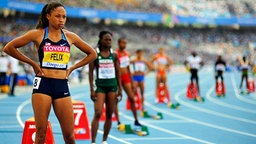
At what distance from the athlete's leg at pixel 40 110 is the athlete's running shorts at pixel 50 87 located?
52 millimetres

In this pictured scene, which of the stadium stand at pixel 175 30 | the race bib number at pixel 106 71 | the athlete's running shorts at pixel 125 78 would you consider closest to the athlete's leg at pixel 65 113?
the race bib number at pixel 106 71

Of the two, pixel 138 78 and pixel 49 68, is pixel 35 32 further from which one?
pixel 138 78

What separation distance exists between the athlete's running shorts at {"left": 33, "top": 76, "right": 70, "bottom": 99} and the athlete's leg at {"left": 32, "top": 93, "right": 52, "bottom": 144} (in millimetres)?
52

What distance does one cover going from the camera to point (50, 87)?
4527mm

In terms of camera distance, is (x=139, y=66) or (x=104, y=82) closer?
(x=104, y=82)

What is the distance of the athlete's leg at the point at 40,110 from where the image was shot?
14.7ft

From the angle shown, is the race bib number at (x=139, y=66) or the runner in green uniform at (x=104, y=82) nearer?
the runner in green uniform at (x=104, y=82)

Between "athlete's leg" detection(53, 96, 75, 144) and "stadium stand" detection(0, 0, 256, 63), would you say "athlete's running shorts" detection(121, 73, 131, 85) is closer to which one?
"athlete's leg" detection(53, 96, 75, 144)

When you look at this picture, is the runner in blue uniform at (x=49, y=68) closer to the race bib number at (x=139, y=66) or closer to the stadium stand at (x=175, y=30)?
the race bib number at (x=139, y=66)

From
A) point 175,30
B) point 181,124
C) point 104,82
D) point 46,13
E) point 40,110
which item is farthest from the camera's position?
point 175,30

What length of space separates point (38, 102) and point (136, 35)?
50289mm

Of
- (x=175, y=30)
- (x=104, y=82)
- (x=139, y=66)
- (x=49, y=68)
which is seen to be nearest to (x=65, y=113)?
(x=49, y=68)

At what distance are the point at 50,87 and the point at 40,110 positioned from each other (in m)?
0.26

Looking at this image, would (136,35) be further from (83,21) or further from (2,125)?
(2,125)
